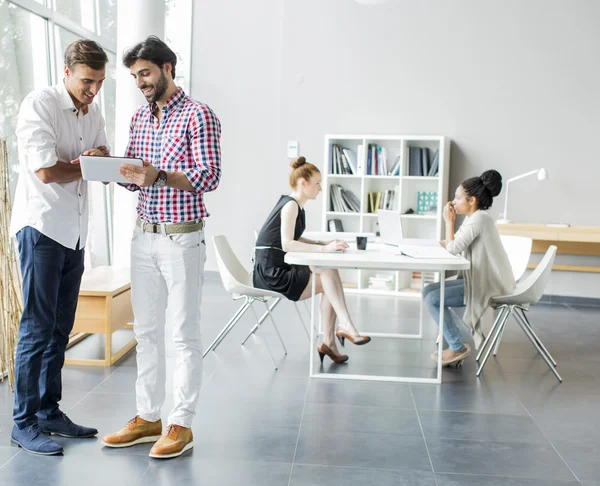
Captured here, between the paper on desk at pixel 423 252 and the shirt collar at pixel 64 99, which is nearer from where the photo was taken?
the shirt collar at pixel 64 99

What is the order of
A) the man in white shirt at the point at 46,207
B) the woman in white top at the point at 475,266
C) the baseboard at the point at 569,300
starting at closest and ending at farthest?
the man in white shirt at the point at 46,207 → the woman in white top at the point at 475,266 → the baseboard at the point at 569,300

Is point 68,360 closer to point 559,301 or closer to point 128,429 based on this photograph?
point 128,429

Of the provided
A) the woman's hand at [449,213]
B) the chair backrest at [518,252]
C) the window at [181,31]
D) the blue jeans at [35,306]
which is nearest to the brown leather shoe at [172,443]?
the blue jeans at [35,306]

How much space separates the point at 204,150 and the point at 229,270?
2.03 metres

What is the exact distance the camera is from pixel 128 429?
320cm

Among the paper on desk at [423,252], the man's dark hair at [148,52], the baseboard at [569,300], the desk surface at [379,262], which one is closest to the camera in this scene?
the man's dark hair at [148,52]

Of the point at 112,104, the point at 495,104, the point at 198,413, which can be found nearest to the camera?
the point at 198,413

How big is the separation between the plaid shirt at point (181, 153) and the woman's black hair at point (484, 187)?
2307 millimetres

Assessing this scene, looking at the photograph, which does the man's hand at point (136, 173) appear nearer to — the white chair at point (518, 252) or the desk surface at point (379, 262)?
the desk surface at point (379, 262)

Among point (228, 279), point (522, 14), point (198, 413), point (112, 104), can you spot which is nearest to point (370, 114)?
point (522, 14)

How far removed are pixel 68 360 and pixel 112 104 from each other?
3792 millimetres

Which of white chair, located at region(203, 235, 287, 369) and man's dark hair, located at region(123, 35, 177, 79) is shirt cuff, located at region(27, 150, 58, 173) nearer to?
man's dark hair, located at region(123, 35, 177, 79)

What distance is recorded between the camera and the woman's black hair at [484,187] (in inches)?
188

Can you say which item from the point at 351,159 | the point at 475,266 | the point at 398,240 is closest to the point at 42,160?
the point at 398,240
